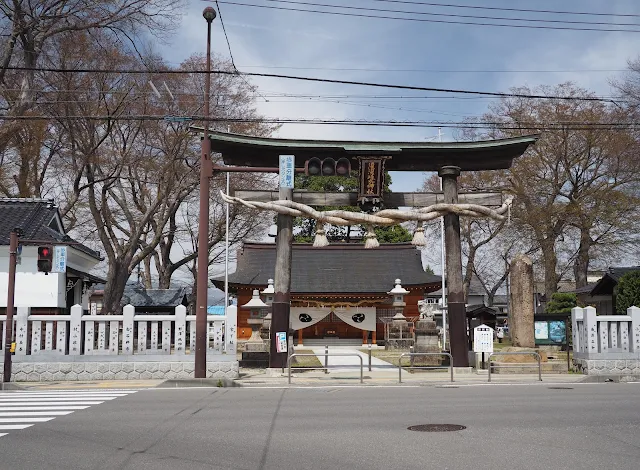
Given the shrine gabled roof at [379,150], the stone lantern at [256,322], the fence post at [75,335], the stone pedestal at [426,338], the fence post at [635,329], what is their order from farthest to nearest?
the stone lantern at [256,322], the stone pedestal at [426,338], the shrine gabled roof at [379,150], the fence post at [635,329], the fence post at [75,335]

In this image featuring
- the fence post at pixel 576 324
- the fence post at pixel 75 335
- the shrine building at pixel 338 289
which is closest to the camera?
the fence post at pixel 75 335

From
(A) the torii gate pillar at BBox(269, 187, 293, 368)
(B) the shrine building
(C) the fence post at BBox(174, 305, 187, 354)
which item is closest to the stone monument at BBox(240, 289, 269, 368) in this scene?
(A) the torii gate pillar at BBox(269, 187, 293, 368)

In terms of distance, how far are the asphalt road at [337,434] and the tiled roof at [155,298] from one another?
27799 millimetres

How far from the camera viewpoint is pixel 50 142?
34.7m

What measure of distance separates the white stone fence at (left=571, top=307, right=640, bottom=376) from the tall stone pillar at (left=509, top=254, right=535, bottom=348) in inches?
64.1

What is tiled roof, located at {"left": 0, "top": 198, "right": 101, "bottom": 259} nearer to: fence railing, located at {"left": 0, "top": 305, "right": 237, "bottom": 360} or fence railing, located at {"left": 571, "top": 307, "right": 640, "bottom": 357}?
fence railing, located at {"left": 0, "top": 305, "right": 237, "bottom": 360}

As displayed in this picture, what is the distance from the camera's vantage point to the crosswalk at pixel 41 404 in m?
11.5

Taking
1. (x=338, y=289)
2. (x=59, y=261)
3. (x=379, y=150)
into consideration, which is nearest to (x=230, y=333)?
(x=59, y=261)

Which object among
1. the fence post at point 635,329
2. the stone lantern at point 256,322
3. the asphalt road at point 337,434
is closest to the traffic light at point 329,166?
the asphalt road at point 337,434

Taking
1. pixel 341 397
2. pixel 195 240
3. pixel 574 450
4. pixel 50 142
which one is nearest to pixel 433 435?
pixel 574 450

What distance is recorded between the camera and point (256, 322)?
31.8m

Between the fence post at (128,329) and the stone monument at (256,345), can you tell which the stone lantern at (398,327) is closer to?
the stone monument at (256,345)

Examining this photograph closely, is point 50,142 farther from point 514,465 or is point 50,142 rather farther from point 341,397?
point 514,465

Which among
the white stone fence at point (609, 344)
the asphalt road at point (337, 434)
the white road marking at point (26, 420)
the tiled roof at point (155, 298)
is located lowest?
the white road marking at point (26, 420)
